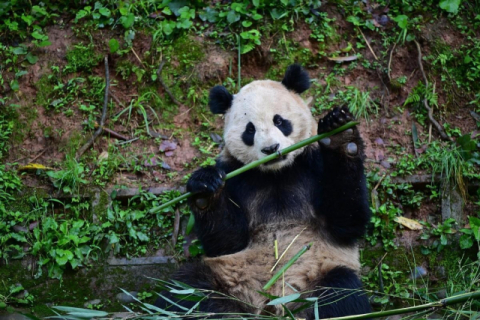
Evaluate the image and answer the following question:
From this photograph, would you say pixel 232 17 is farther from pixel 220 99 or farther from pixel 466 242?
pixel 466 242

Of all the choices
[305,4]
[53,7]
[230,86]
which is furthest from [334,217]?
[53,7]

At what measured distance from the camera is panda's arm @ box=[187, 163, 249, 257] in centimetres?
522

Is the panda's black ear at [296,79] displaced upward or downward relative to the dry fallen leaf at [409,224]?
upward

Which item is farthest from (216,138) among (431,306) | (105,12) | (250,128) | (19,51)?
(431,306)

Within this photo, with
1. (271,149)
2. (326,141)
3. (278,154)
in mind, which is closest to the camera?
(278,154)

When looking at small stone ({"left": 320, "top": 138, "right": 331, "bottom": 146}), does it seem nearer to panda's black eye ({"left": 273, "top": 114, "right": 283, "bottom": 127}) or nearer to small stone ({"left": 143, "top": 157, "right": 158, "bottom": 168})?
panda's black eye ({"left": 273, "top": 114, "right": 283, "bottom": 127})

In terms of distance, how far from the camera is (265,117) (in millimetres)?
5242

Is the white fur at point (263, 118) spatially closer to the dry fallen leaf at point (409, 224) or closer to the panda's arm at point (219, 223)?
the panda's arm at point (219, 223)

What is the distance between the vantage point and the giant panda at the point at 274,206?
501 centimetres

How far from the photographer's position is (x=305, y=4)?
7828 mm

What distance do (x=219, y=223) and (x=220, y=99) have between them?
114cm

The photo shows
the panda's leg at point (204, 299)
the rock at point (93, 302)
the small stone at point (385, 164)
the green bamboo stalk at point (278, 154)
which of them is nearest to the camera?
the green bamboo stalk at point (278, 154)

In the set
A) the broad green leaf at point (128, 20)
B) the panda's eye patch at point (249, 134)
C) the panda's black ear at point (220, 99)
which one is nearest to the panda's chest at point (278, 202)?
the panda's eye patch at point (249, 134)

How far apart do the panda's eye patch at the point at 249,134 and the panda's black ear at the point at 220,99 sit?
1.37ft
